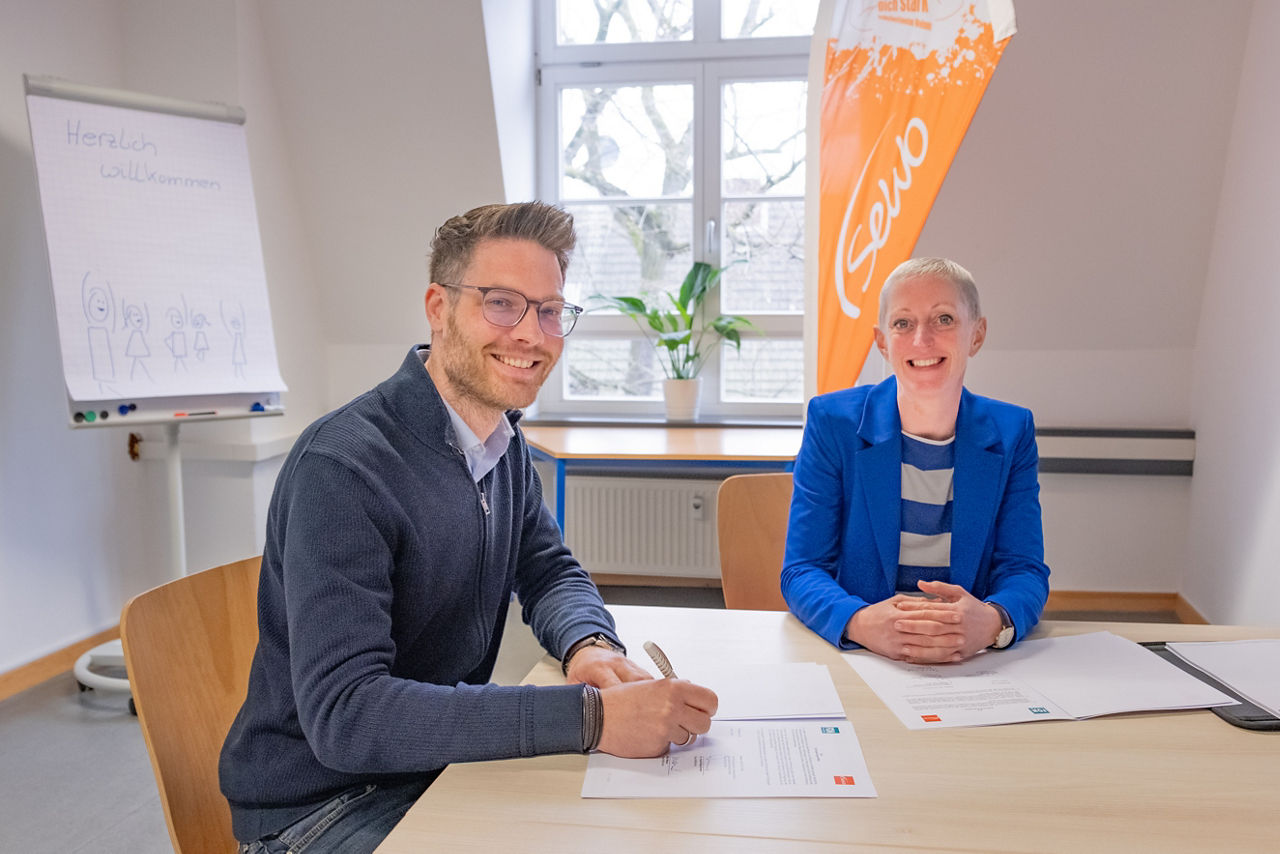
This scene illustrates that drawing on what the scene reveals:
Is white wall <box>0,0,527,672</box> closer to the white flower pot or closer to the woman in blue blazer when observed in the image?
the white flower pot

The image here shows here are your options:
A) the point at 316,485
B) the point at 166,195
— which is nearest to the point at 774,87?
the point at 166,195

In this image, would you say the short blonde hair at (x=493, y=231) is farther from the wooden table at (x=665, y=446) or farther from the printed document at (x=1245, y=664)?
the wooden table at (x=665, y=446)

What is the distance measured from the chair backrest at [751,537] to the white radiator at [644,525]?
2.19m

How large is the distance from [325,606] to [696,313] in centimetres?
343

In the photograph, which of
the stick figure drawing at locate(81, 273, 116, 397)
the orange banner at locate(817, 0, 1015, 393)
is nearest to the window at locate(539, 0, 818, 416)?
the orange banner at locate(817, 0, 1015, 393)

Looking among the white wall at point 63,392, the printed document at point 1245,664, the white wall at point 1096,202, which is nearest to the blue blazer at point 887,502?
the printed document at point 1245,664

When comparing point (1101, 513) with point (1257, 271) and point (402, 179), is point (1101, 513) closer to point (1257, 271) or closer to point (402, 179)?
point (1257, 271)

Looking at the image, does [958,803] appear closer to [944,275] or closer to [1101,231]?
[944,275]

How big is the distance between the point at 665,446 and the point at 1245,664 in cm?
242

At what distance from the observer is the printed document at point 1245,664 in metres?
1.12

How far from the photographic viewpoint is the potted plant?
4062mm

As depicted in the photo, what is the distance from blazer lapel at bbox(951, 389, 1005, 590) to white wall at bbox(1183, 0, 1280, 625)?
78.3 inches

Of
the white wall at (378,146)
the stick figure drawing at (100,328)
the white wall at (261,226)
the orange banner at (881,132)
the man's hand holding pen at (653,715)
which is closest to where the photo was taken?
the man's hand holding pen at (653,715)

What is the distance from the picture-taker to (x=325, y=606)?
0.98m
